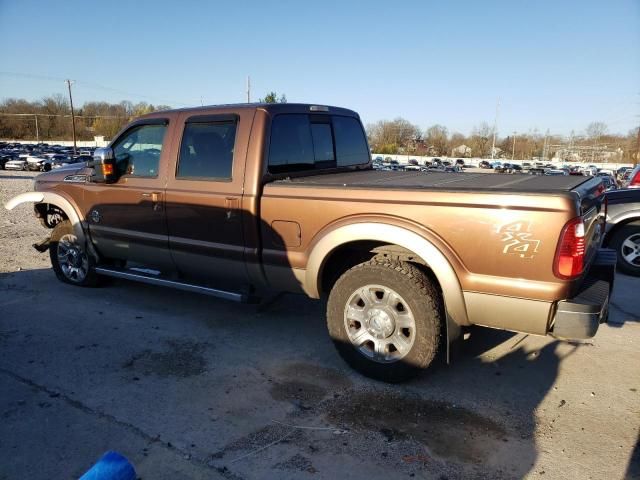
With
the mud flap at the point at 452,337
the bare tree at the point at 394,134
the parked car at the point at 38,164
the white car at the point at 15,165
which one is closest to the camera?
the mud flap at the point at 452,337

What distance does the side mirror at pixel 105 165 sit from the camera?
5.08m

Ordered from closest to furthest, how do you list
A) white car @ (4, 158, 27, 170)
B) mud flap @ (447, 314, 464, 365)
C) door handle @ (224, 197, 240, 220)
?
mud flap @ (447, 314, 464, 365)
door handle @ (224, 197, 240, 220)
white car @ (4, 158, 27, 170)

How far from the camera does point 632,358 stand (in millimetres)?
4184

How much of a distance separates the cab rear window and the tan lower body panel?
6.74 feet

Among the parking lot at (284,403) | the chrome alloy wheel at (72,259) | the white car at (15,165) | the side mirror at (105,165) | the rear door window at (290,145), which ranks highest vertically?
→ the rear door window at (290,145)

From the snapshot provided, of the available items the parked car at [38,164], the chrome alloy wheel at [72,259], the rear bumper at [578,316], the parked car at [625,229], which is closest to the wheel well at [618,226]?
the parked car at [625,229]

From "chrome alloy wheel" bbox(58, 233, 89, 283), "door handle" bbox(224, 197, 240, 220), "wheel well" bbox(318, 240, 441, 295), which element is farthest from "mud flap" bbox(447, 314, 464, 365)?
"chrome alloy wheel" bbox(58, 233, 89, 283)

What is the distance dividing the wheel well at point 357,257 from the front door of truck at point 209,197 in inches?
30.7

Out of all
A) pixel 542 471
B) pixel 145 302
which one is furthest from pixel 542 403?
pixel 145 302

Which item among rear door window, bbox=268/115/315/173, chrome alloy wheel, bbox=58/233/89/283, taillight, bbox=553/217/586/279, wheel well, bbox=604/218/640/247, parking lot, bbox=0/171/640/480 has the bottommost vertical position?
parking lot, bbox=0/171/640/480

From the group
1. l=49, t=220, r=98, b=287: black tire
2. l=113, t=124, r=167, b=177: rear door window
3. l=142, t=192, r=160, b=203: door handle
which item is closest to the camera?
l=142, t=192, r=160, b=203: door handle

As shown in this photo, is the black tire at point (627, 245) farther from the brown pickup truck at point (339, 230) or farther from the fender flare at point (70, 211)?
the fender flare at point (70, 211)

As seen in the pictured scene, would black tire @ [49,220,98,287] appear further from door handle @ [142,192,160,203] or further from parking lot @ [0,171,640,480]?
door handle @ [142,192,160,203]

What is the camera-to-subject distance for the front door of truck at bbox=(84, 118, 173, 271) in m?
4.77
